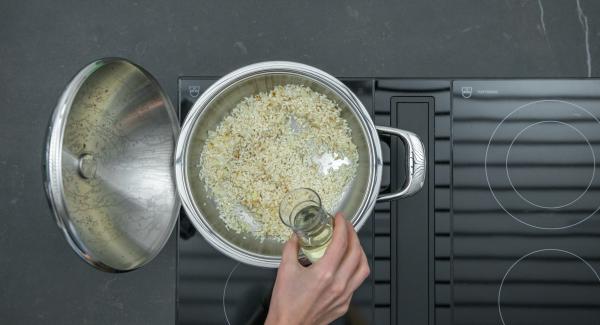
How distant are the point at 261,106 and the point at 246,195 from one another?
19 centimetres

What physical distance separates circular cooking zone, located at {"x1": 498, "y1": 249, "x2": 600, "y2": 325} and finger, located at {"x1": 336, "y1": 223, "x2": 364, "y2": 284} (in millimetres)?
459

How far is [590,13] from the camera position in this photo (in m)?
1.09

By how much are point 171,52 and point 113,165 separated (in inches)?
14.3

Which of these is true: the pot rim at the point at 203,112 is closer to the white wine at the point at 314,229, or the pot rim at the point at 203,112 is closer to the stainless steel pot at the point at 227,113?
the stainless steel pot at the point at 227,113

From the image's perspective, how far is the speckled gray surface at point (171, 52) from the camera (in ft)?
3.58

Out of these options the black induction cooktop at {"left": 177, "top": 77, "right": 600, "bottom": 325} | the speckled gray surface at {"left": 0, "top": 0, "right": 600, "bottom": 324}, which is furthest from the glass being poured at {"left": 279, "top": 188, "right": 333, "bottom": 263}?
the speckled gray surface at {"left": 0, "top": 0, "right": 600, "bottom": 324}

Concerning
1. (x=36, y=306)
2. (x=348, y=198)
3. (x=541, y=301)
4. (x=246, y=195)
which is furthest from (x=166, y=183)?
(x=541, y=301)

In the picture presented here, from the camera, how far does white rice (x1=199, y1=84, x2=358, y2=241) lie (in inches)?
38.4

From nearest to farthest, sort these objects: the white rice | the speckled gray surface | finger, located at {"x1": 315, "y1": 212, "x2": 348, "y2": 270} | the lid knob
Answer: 1. finger, located at {"x1": 315, "y1": 212, "x2": 348, "y2": 270}
2. the lid knob
3. the white rice
4. the speckled gray surface

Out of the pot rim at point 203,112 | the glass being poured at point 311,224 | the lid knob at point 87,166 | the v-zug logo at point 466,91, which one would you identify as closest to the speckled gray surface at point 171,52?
the v-zug logo at point 466,91

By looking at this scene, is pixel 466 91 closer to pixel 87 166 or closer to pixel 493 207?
pixel 493 207

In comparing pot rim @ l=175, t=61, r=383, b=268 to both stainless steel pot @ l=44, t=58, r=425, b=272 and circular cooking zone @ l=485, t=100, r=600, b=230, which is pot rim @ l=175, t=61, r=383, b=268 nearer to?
stainless steel pot @ l=44, t=58, r=425, b=272

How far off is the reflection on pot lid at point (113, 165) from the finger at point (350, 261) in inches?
16.5

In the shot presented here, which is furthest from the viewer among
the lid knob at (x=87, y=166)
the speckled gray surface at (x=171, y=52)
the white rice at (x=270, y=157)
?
the speckled gray surface at (x=171, y=52)
